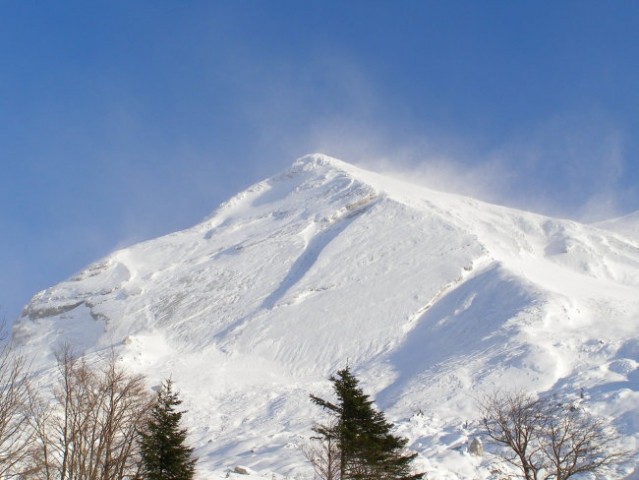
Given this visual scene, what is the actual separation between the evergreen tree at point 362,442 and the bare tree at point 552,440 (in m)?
5.92

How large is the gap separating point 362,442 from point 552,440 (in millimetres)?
9176

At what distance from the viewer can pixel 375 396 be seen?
5009 cm

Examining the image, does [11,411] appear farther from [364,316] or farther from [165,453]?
[364,316]

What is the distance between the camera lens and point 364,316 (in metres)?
68.8

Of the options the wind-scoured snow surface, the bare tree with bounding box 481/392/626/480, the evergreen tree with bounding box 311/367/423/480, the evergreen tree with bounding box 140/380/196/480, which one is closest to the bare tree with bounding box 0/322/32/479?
the evergreen tree with bounding box 140/380/196/480

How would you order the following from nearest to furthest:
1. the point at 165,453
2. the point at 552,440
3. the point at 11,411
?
1. the point at 11,411
2. the point at 165,453
3. the point at 552,440

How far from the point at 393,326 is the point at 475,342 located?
11.6 meters

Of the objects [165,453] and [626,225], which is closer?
[165,453]

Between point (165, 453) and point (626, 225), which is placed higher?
point (626, 225)

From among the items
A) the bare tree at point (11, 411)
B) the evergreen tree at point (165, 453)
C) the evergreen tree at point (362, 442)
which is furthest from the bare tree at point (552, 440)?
the bare tree at point (11, 411)

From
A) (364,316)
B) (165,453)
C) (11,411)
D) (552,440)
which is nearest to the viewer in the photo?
(11,411)

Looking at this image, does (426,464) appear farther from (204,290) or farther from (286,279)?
(204,290)

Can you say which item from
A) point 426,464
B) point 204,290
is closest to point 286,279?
point 204,290

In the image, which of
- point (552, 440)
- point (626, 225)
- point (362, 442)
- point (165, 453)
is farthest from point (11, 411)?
point (626, 225)
